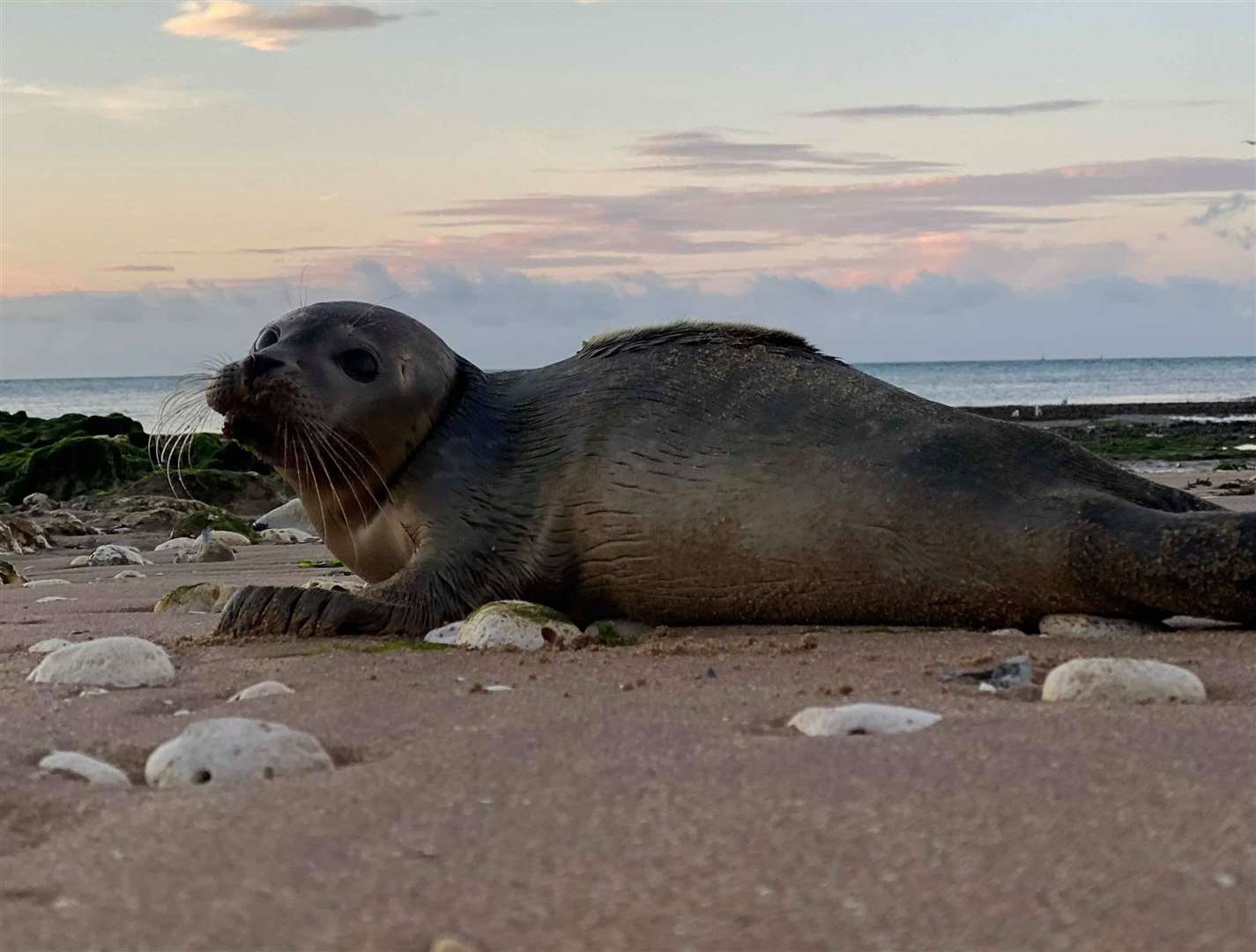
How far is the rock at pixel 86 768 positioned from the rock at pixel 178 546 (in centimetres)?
739

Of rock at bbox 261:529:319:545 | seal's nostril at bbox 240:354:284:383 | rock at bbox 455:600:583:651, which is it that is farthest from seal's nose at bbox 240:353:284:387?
rock at bbox 261:529:319:545

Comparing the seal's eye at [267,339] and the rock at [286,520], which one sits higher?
the seal's eye at [267,339]

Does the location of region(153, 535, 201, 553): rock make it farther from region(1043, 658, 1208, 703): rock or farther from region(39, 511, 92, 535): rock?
region(1043, 658, 1208, 703): rock

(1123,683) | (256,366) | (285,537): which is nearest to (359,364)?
(256,366)

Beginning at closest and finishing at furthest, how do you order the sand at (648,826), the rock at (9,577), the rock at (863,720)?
1. the sand at (648,826)
2. the rock at (863,720)
3. the rock at (9,577)

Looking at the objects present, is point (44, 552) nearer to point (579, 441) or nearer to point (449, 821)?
point (579, 441)

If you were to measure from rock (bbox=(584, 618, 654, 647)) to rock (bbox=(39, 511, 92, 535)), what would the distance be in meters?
7.85

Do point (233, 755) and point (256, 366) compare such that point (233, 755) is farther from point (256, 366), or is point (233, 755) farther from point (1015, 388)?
point (1015, 388)

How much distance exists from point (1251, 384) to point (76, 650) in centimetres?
6730

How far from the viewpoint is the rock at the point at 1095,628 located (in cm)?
483

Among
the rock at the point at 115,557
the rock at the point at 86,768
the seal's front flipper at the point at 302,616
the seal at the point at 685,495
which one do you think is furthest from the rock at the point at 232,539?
the rock at the point at 86,768

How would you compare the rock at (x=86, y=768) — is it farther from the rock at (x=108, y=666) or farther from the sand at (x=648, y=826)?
the rock at (x=108, y=666)

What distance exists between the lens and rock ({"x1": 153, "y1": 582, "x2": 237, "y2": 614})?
6.27 meters

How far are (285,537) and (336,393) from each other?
6.70 metres
